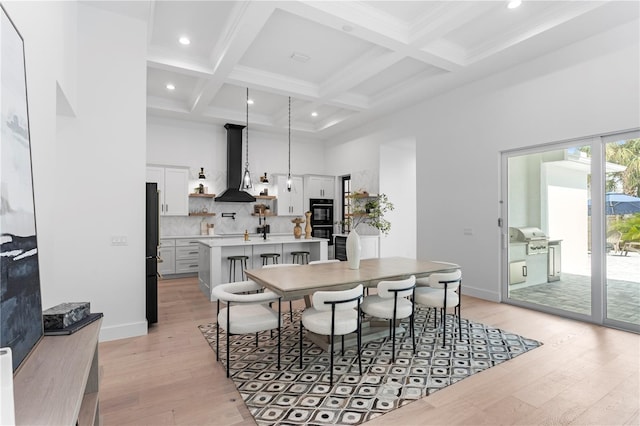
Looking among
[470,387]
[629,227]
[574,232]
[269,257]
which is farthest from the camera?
[269,257]

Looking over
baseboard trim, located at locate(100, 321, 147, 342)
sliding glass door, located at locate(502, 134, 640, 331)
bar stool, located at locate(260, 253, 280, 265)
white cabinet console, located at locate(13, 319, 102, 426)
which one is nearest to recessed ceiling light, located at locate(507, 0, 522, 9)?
sliding glass door, located at locate(502, 134, 640, 331)

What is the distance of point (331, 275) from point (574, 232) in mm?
3284

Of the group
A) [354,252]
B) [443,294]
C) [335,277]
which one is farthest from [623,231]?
[335,277]

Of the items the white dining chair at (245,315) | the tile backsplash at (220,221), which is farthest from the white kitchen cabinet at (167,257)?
the white dining chair at (245,315)

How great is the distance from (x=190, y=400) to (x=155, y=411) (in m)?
0.23

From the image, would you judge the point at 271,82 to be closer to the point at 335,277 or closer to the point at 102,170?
the point at 102,170

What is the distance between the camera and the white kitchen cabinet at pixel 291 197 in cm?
824

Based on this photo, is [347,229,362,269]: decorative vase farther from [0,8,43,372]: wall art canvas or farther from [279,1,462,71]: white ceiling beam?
[0,8,43,372]: wall art canvas

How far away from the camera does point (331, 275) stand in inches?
126

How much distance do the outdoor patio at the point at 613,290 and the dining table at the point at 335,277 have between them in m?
1.80

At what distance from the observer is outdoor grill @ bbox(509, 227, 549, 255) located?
176 inches

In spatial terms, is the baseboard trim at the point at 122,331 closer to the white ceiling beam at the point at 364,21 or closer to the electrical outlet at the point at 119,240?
the electrical outlet at the point at 119,240

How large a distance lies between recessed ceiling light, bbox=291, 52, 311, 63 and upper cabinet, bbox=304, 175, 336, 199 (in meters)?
3.95

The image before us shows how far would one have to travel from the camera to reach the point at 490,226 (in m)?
4.87
